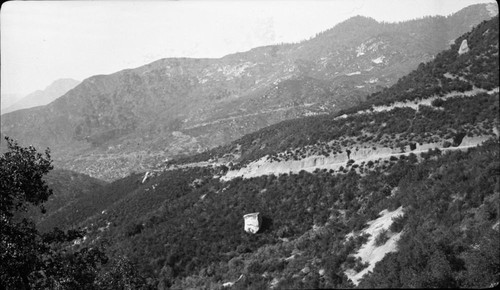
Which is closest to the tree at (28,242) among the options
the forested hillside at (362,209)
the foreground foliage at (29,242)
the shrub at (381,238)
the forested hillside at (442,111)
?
the foreground foliage at (29,242)

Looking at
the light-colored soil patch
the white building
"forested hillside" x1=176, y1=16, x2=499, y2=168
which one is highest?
"forested hillside" x1=176, y1=16, x2=499, y2=168

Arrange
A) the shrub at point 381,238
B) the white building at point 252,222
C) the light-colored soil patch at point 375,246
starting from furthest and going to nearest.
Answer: the white building at point 252,222 < the shrub at point 381,238 < the light-colored soil patch at point 375,246

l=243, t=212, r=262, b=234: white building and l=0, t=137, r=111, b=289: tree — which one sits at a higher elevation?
l=0, t=137, r=111, b=289: tree

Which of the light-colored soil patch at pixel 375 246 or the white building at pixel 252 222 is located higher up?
the light-colored soil patch at pixel 375 246

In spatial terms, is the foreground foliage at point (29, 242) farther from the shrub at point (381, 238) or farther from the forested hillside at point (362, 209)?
the shrub at point (381, 238)

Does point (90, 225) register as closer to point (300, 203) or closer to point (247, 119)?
point (300, 203)

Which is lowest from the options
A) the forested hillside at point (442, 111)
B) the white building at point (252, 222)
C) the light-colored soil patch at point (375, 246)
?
the white building at point (252, 222)

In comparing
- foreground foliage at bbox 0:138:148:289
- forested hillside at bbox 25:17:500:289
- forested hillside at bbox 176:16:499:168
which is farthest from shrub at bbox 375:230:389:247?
foreground foliage at bbox 0:138:148:289

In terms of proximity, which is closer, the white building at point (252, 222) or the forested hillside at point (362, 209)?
the forested hillside at point (362, 209)

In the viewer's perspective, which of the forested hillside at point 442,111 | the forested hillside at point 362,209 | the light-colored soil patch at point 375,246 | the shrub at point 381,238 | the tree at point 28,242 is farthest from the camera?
the forested hillside at point 442,111

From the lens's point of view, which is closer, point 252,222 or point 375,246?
point 375,246

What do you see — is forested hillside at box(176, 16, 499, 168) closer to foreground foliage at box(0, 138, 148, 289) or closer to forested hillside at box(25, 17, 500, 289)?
forested hillside at box(25, 17, 500, 289)

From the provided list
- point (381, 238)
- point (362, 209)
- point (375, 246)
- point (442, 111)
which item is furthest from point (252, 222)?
point (442, 111)

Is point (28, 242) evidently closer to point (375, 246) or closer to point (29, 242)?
point (29, 242)
